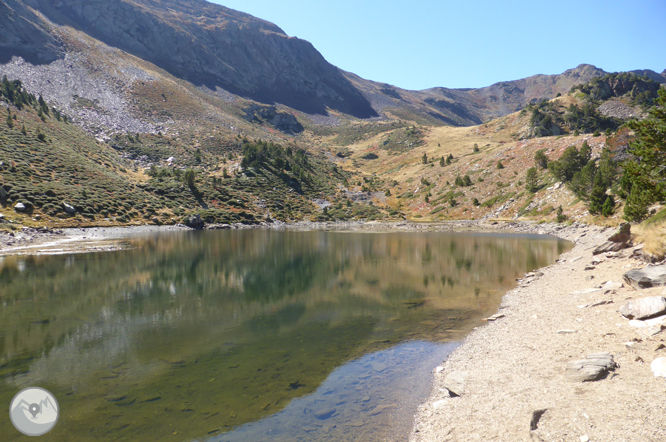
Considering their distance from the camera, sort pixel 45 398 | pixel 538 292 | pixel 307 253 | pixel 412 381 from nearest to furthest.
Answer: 1. pixel 45 398
2. pixel 412 381
3. pixel 538 292
4. pixel 307 253

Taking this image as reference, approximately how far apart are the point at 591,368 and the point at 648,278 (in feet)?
24.7

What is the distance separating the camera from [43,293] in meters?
20.3

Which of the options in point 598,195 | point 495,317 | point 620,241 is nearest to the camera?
point 495,317

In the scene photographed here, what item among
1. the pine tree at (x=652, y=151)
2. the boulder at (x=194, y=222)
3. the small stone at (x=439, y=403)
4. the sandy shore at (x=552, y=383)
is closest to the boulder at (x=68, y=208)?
the boulder at (x=194, y=222)

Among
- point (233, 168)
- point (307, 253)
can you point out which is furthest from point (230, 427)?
point (233, 168)

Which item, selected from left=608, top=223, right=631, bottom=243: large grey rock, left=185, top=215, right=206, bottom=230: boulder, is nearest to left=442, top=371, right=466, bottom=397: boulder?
left=608, top=223, right=631, bottom=243: large grey rock

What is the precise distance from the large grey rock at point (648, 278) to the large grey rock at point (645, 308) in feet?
8.56

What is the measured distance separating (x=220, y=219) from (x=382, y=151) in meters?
112

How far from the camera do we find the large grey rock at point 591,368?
24.7 feet

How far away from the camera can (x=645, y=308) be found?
1000 centimetres

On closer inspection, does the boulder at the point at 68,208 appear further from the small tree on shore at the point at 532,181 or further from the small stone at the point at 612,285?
the small tree on shore at the point at 532,181

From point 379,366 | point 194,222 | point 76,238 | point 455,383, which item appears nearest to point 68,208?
point 76,238

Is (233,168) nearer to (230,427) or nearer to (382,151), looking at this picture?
(382,151)

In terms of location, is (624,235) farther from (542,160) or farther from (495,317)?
(542,160)
